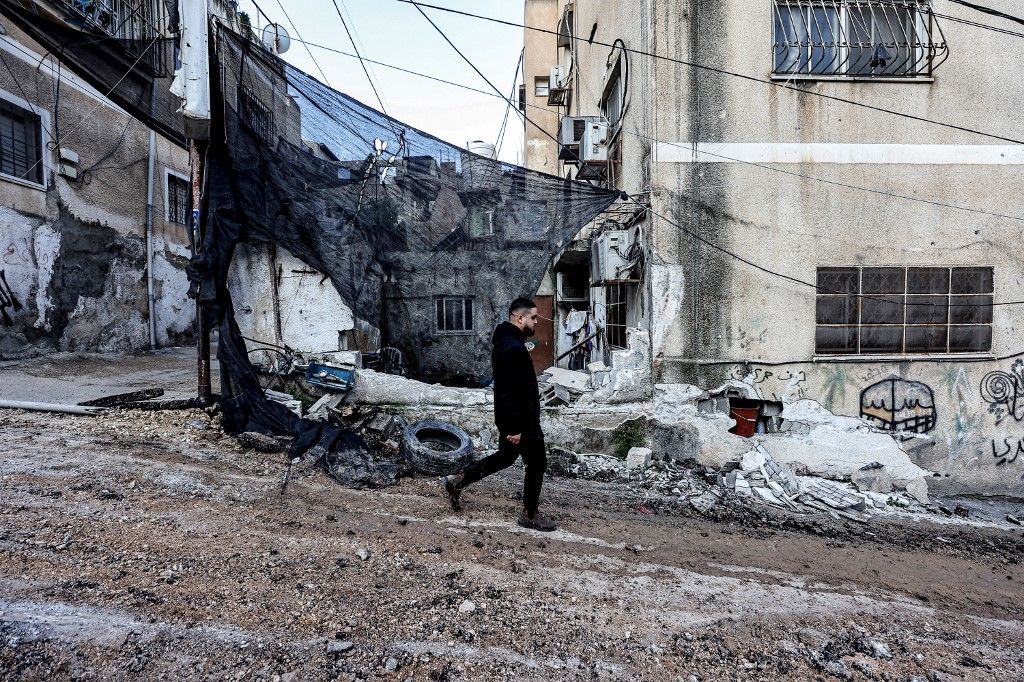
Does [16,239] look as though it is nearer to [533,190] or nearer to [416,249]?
[416,249]

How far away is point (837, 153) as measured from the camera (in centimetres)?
629

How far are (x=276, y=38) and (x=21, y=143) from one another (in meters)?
5.26

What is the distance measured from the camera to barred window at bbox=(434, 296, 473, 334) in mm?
5809

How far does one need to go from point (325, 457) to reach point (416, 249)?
7.36 ft

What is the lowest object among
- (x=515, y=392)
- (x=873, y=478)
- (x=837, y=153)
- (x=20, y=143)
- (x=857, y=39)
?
(x=873, y=478)

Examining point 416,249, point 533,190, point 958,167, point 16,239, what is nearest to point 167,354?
point 16,239

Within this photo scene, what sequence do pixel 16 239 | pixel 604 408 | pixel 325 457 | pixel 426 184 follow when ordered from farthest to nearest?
pixel 16 239 < pixel 604 408 < pixel 426 184 < pixel 325 457

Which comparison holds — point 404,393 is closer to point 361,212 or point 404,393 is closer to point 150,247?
point 361,212

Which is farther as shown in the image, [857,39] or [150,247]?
[150,247]

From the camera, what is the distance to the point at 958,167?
20.8ft

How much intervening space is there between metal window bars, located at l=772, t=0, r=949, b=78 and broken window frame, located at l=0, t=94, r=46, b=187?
10959 millimetres

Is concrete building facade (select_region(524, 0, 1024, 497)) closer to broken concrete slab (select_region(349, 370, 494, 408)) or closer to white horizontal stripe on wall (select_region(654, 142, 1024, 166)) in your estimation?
white horizontal stripe on wall (select_region(654, 142, 1024, 166))

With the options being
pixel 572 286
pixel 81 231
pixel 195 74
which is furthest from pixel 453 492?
pixel 81 231

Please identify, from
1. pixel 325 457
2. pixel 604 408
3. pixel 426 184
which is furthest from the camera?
pixel 604 408
